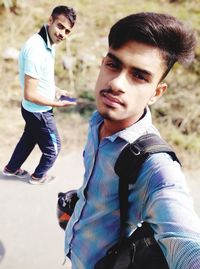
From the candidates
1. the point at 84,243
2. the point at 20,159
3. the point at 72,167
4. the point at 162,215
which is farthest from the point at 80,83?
the point at 162,215

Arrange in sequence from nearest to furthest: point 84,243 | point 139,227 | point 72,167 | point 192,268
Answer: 1. point 192,268
2. point 139,227
3. point 84,243
4. point 72,167

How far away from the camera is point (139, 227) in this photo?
1.44 m

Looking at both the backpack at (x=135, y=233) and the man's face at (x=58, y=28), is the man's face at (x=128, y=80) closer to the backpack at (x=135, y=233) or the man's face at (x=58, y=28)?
the backpack at (x=135, y=233)

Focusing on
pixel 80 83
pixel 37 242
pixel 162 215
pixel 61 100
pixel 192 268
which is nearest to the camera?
pixel 192 268

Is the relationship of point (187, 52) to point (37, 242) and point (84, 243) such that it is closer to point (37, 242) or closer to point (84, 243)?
point (84, 243)

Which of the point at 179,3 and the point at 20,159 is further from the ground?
the point at 179,3

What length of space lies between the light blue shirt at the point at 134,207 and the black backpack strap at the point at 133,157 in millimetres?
18

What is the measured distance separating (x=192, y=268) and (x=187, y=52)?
28.1 inches

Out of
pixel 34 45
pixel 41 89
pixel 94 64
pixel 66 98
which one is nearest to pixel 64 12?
pixel 34 45

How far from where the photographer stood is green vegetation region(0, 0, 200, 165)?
446 centimetres

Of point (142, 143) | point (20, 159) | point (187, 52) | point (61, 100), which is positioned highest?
point (187, 52)

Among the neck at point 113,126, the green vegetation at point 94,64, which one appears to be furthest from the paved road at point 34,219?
the neck at point 113,126

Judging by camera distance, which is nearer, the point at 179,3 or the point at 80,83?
the point at 80,83

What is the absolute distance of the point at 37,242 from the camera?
289cm
